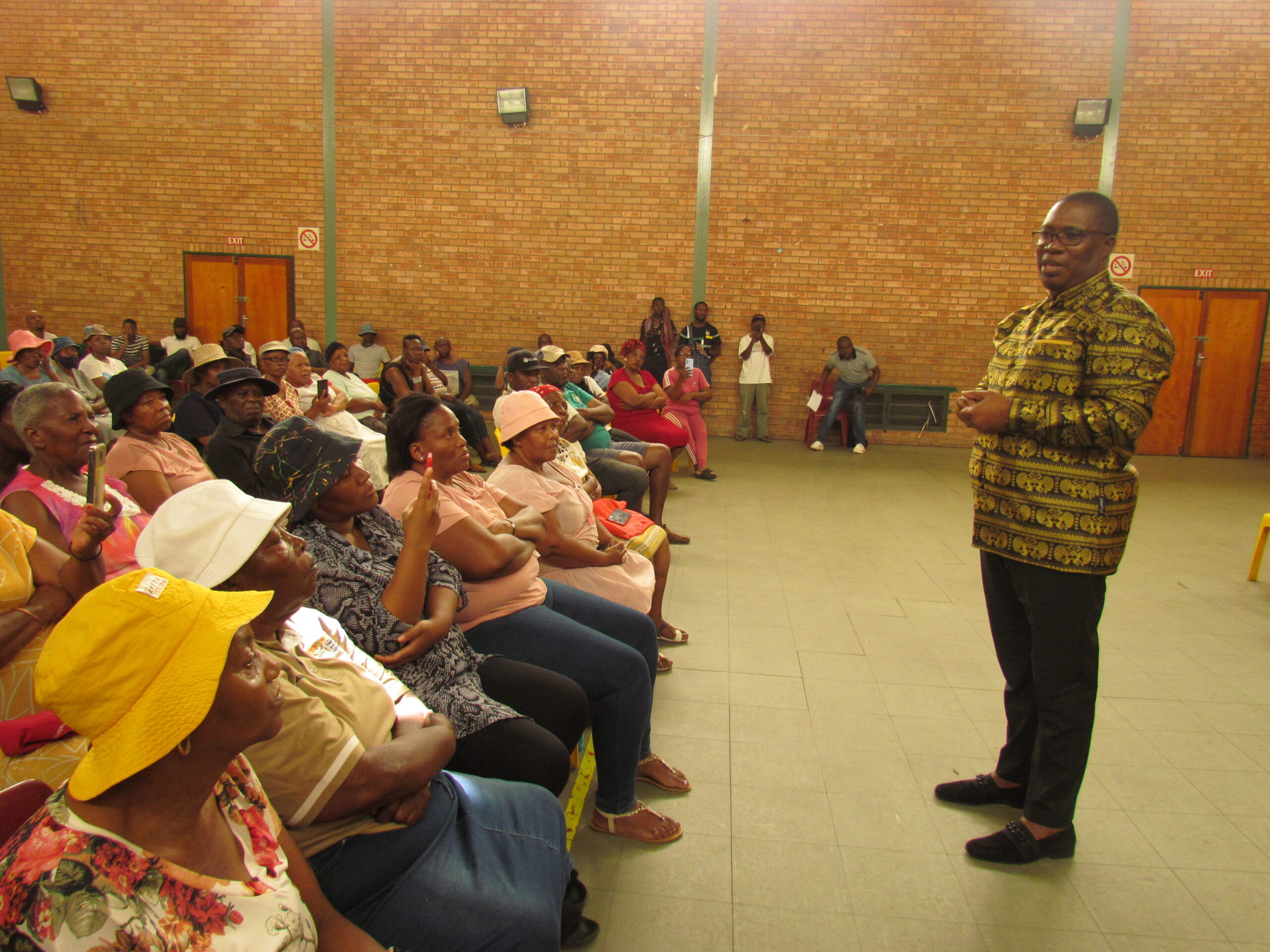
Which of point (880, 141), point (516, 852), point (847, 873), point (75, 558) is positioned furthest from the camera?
point (880, 141)

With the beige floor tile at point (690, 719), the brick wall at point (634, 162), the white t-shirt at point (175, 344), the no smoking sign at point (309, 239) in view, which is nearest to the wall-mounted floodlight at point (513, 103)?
the brick wall at point (634, 162)

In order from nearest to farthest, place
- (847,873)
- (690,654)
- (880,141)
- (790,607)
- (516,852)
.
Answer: (516,852) < (847,873) < (690,654) < (790,607) < (880,141)

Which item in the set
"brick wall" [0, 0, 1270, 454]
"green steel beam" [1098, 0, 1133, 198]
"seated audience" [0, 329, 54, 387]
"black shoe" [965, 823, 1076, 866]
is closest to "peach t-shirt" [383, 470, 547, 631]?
"black shoe" [965, 823, 1076, 866]

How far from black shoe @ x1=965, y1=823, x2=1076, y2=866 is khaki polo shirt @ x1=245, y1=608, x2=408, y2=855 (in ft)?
5.56

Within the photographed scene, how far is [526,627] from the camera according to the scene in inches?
94.8

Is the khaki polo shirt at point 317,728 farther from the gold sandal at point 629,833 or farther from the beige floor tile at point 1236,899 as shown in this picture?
the beige floor tile at point 1236,899

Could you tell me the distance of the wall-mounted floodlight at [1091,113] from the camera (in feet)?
29.7

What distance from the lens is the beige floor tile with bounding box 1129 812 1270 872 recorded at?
2.28m

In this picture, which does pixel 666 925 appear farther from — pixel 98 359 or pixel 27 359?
pixel 98 359

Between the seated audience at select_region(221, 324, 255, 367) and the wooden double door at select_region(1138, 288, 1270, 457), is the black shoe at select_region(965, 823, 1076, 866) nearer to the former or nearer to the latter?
the seated audience at select_region(221, 324, 255, 367)

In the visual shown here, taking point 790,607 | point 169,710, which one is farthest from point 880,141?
point 169,710

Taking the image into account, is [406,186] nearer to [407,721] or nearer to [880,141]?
[880,141]

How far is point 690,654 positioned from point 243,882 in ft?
8.83

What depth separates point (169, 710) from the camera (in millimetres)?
982
